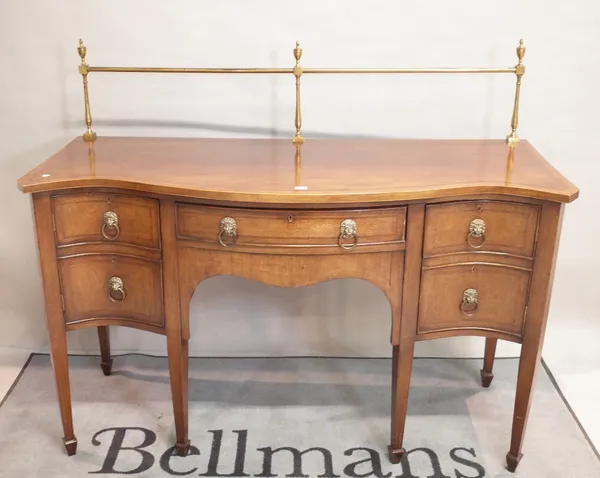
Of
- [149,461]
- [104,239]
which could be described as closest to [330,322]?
[149,461]

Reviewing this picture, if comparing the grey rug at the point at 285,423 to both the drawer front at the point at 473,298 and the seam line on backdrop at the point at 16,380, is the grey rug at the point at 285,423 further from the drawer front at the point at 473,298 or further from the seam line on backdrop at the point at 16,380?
the drawer front at the point at 473,298

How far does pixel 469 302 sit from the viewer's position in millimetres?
1800

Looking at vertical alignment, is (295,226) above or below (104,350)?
above

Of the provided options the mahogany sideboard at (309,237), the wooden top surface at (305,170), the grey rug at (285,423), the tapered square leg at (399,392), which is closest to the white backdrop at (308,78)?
the wooden top surface at (305,170)

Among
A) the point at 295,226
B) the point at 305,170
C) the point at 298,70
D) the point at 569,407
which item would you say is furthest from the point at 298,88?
the point at 569,407

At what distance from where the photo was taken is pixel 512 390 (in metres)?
2.33

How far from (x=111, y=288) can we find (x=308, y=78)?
92 centimetres

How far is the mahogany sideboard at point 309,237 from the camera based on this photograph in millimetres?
1663

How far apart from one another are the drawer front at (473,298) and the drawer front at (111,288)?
716 mm

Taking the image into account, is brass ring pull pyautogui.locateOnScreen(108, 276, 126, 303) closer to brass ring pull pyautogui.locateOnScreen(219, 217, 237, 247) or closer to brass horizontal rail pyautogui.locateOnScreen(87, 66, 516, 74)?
brass ring pull pyautogui.locateOnScreen(219, 217, 237, 247)

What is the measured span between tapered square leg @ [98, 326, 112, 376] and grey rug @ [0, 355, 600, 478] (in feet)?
0.12

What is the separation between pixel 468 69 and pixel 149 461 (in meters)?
1.48

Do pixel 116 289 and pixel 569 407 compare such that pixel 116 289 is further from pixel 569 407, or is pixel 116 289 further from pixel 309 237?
pixel 569 407

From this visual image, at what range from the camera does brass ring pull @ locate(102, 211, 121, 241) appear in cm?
176
